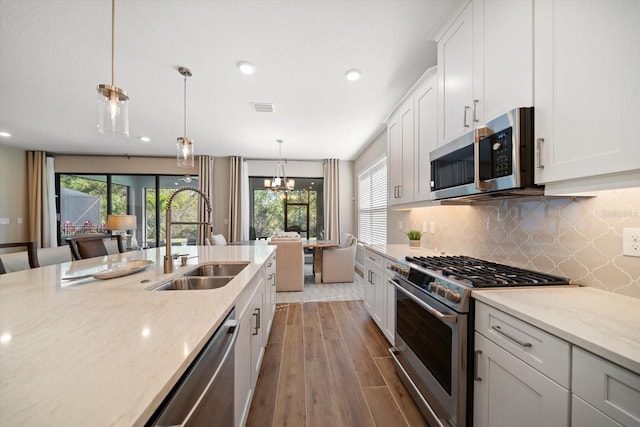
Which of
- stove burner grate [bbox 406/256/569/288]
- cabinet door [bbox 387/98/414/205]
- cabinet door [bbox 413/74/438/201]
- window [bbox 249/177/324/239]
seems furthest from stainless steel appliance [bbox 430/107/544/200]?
window [bbox 249/177/324/239]

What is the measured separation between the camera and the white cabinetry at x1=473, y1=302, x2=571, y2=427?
2.58 ft

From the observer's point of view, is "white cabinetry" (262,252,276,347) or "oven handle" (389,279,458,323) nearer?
"oven handle" (389,279,458,323)

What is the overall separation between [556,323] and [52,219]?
8.25 metres

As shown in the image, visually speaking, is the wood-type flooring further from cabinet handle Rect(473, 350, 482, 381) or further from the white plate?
the white plate

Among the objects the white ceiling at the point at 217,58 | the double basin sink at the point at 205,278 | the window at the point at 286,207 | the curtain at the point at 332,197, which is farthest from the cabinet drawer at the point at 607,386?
the window at the point at 286,207

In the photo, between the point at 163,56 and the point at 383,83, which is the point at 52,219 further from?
the point at 383,83

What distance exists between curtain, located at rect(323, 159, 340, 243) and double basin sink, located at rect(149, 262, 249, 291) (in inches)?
168

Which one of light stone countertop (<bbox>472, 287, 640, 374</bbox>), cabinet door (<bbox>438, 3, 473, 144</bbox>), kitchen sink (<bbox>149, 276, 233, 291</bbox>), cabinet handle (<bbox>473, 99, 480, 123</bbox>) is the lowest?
kitchen sink (<bbox>149, 276, 233, 291</bbox>)

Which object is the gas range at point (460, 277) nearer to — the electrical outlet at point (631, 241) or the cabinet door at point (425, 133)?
the electrical outlet at point (631, 241)

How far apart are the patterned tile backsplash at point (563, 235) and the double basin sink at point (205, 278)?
1.80m

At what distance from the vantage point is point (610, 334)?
730 mm

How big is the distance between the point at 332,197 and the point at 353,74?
371cm

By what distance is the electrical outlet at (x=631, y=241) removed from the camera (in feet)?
3.27

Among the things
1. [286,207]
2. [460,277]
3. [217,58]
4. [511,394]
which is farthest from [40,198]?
[511,394]
